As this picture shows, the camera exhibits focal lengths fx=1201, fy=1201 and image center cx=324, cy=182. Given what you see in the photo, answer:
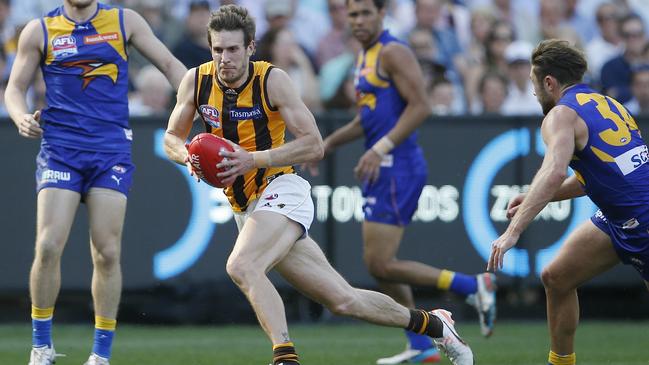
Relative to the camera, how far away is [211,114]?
7266mm

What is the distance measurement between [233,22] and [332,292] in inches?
66.9

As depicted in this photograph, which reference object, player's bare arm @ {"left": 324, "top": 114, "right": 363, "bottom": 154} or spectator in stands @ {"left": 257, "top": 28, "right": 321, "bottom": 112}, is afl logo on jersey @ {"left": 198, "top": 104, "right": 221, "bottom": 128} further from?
spectator in stands @ {"left": 257, "top": 28, "right": 321, "bottom": 112}

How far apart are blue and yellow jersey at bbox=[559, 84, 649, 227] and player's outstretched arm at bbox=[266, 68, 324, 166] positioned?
1.46 meters

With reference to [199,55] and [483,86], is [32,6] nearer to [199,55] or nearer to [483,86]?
[199,55]

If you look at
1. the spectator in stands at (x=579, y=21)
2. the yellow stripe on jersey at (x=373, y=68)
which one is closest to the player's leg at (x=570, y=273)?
the yellow stripe on jersey at (x=373, y=68)

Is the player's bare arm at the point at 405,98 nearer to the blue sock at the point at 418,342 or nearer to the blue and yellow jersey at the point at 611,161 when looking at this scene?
the blue sock at the point at 418,342

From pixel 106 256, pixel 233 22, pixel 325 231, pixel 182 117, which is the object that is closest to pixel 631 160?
pixel 233 22

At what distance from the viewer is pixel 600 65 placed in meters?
14.5

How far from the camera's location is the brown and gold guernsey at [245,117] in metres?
7.20

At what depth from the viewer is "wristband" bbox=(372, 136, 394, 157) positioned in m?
9.46

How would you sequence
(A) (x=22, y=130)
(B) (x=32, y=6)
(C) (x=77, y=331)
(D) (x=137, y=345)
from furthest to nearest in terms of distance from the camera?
(B) (x=32, y=6), (C) (x=77, y=331), (D) (x=137, y=345), (A) (x=22, y=130)

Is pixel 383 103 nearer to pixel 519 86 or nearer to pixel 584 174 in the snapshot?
pixel 584 174

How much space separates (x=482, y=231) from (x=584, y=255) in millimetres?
4676

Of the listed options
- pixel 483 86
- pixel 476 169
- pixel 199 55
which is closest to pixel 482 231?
pixel 476 169
